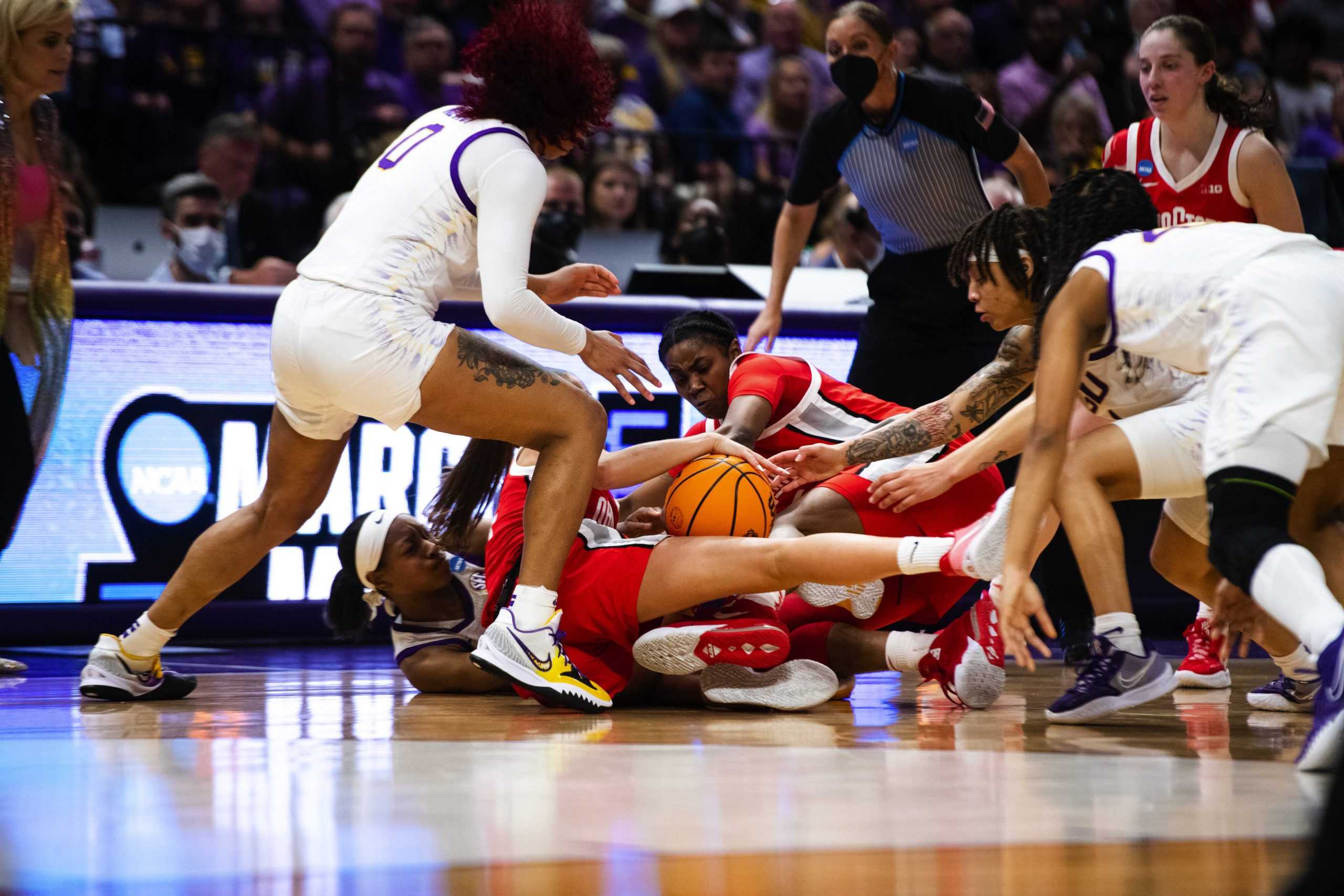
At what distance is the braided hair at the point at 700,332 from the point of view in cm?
474

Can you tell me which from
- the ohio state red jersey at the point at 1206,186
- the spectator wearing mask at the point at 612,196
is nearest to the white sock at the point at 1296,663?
the ohio state red jersey at the point at 1206,186

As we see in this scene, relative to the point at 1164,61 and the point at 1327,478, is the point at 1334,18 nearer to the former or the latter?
the point at 1164,61

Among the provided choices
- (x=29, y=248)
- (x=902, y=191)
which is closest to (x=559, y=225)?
(x=902, y=191)

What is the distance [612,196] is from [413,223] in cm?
434

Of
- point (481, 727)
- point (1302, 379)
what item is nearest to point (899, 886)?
point (1302, 379)

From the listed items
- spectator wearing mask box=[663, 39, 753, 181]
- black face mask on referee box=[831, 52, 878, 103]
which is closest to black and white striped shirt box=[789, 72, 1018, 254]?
black face mask on referee box=[831, 52, 878, 103]

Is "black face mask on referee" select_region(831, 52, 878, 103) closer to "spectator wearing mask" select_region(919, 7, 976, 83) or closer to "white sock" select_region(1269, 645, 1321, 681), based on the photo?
"white sock" select_region(1269, 645, 1321, 681)

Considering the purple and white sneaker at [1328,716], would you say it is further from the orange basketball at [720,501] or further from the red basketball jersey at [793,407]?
the red basketball jersey at [793,407]

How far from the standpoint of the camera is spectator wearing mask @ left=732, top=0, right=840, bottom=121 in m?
9.94

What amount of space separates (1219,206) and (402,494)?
3.37 metres

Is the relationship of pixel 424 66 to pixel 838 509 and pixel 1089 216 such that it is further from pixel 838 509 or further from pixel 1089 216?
pixel 1089 216

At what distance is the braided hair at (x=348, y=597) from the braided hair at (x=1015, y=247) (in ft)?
6.95

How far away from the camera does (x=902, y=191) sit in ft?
17.8

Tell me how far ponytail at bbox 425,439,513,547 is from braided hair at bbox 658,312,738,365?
648 millimetres
